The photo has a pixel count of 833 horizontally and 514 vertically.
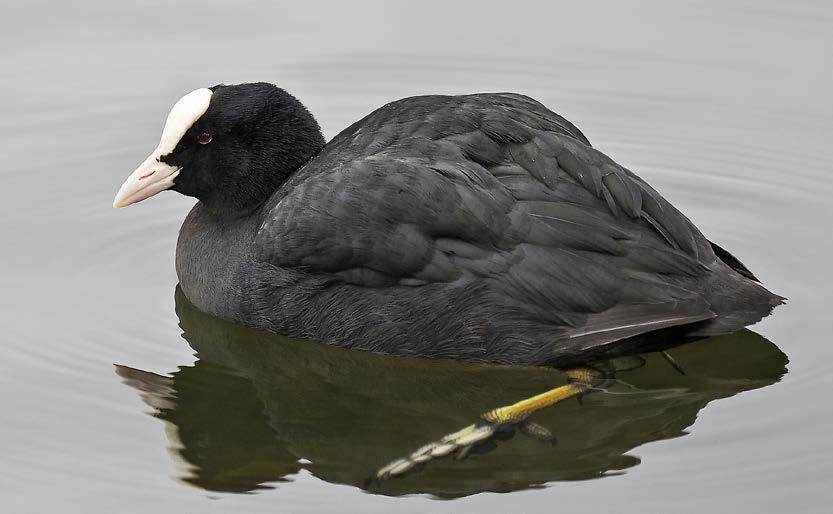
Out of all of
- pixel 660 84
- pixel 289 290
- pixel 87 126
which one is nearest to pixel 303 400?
pixel 289 290

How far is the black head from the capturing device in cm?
816

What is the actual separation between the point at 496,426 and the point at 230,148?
2.17 metres

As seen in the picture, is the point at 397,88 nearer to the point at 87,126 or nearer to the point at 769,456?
the point at 87,126

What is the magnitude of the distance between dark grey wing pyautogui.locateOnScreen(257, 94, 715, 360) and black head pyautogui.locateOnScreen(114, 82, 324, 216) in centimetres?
59

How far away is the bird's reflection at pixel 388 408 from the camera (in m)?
6.92

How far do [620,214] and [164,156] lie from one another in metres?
2.44

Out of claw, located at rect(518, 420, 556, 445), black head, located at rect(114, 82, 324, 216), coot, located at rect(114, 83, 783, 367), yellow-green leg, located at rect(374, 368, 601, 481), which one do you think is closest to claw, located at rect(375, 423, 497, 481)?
yellow-green leg, located at rect(374, 368, 601, 481)

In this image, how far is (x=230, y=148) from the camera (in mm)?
8250

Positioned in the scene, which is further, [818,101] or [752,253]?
[818,101]

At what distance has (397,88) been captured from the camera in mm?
10562

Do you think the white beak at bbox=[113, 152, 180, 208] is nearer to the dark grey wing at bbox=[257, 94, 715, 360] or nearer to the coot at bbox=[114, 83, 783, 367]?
the coot at bbox=[114, 83, 783, 367]

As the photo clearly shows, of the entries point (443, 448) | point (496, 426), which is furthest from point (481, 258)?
point (443, 448)

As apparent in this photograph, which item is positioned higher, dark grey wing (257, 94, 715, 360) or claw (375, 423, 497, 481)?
dark grey wing (257, 94, 715, 360)

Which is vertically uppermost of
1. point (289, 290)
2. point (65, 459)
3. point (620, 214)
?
point (620, 214)
